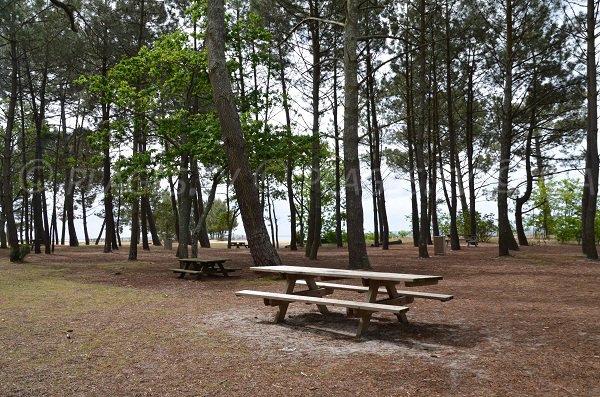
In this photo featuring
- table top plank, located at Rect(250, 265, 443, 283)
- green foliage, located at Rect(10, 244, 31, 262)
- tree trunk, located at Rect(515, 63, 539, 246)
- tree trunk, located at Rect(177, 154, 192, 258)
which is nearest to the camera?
table top plank, located at Rect(250, 265, 443, 283)

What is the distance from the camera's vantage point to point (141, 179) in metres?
17.8

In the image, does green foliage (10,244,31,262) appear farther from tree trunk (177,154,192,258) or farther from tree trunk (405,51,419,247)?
tree trunk (405,51,419,247)

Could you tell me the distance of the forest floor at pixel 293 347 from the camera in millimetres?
3932

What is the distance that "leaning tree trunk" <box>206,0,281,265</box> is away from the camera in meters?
11.2

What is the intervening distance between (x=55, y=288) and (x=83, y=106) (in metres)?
20.2

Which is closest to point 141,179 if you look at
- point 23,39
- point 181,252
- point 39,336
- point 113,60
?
point 181,252

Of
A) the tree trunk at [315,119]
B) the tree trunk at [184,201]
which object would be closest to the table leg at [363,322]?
the tree trunk at [184,201]

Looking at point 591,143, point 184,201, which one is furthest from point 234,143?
point 591,143

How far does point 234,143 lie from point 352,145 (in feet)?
9.95

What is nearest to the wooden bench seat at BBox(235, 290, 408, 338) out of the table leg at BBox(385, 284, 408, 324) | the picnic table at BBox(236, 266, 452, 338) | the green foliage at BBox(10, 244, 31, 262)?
the picnic table at BBox(236, 266, 452, 338)

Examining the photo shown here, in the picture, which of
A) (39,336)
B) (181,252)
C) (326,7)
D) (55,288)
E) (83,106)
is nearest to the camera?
(39,336)

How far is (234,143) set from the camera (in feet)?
37.4

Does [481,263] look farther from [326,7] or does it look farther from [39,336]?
[39,336]

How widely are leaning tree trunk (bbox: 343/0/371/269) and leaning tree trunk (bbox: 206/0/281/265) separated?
2378mm
